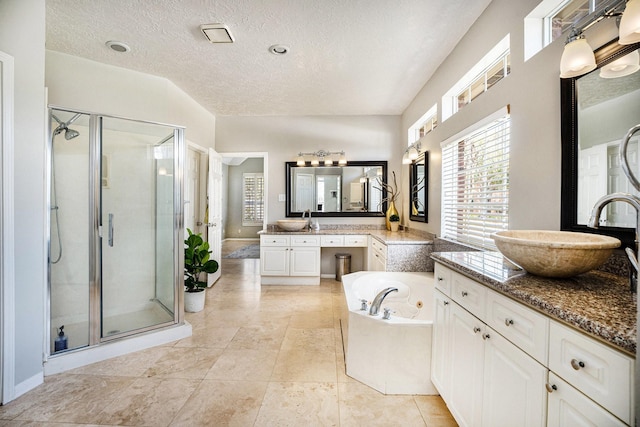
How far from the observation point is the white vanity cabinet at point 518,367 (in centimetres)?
65

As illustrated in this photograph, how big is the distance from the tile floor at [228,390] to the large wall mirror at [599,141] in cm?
130

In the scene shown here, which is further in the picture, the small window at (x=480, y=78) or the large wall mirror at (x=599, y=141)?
the small window at (x=480, y=78)

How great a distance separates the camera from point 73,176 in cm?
227

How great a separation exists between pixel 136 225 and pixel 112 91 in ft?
4.83

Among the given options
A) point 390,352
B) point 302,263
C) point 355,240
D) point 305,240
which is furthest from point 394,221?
point 390,352

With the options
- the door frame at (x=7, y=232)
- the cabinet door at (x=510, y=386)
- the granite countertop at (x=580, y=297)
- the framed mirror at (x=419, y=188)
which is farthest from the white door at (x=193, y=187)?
the cabinet door at (x=510, y=386)

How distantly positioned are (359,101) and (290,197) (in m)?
1.82

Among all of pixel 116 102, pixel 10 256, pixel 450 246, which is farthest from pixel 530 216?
pixel 116 102

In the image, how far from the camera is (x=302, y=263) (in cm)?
402

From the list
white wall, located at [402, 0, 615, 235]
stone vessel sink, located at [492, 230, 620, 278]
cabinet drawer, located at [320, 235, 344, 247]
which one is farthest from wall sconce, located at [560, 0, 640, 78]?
cabinet drawer, located at [320, 235, 344, 247]

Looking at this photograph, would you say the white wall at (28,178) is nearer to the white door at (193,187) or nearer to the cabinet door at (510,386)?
the white door at (193,187)

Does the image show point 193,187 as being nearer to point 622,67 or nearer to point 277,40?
point 277,40

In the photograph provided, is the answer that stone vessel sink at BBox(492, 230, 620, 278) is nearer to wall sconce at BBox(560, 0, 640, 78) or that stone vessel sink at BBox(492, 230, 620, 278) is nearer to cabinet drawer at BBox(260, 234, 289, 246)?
wall sconce at BBox(560, 0, 640, 78)

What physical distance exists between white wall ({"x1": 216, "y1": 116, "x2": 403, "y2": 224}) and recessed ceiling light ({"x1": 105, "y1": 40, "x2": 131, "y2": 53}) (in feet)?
6.29
